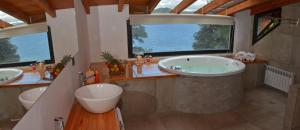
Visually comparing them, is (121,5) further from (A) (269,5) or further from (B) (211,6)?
(A) (269,5)

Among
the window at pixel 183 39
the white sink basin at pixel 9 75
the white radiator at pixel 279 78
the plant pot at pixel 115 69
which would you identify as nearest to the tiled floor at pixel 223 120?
the white radiator at pixel 279 78

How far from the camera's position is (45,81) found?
160 cm

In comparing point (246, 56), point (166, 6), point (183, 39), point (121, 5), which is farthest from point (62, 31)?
point (246, 56)

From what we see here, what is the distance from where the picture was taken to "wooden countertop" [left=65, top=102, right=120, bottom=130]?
201 centimetres

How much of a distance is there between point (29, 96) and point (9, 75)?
0.23 metres

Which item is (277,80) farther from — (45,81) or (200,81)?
(45,81)

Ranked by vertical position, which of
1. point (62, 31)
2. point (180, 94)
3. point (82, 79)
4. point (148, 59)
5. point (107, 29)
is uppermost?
point (107, 29)

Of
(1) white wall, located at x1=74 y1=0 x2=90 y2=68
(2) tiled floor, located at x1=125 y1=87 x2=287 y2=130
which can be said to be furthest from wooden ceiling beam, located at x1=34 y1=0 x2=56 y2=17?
(2) tiled floor, located at x1=125 y1=87 x2=287 y2=130

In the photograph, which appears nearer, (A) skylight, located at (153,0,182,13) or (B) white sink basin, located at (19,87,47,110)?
(B) white sink basin, located at (19,87,47,110)

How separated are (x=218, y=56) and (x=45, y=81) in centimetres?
432

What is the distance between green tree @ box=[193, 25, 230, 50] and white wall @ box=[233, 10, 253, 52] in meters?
0.23

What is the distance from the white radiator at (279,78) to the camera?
4.48m

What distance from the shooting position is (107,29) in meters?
4.62

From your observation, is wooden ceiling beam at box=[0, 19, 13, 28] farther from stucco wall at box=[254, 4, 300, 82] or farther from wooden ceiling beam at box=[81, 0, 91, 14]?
stucco wall at box=[254, 4, 300, 82]
